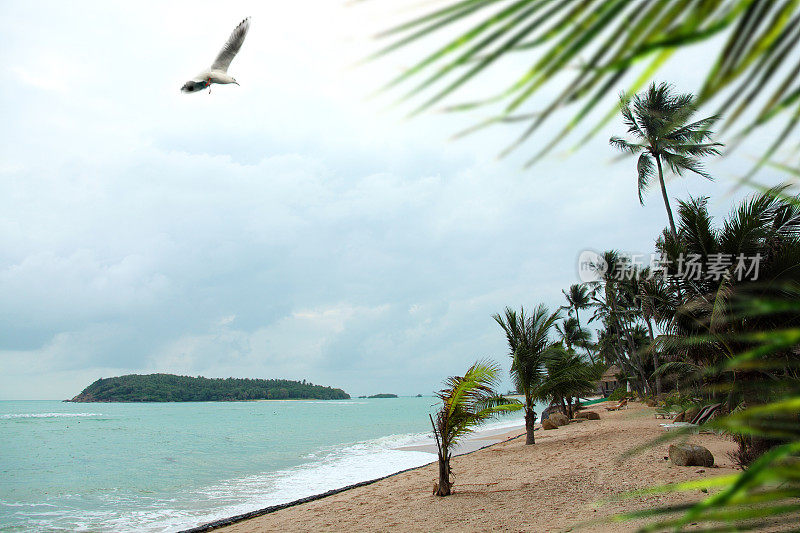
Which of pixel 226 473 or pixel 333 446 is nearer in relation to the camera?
pixel 226 473

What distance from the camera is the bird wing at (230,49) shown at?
364cm

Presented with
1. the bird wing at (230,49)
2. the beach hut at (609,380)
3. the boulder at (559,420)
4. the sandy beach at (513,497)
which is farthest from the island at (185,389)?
the bird wing at (230,49)

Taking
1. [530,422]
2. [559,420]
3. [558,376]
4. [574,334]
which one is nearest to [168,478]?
[530,422]

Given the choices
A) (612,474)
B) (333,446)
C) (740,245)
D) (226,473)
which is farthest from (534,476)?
(333,446)

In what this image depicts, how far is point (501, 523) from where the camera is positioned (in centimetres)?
590

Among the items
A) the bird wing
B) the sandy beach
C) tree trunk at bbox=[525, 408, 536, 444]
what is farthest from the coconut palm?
the bird wing

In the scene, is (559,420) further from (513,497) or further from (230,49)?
(230,49)

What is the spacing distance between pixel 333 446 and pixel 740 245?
23.7 metres

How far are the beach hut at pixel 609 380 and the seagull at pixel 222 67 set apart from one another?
158 ft

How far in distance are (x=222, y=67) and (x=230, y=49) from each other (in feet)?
0.53

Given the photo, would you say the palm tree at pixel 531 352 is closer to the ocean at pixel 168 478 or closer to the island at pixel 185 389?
the ocean at pixel 168 478

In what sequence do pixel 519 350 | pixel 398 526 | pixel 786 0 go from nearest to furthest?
pixel 786 0
pixel 398 526
pixel 519 350

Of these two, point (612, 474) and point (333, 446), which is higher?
point (612, 474)

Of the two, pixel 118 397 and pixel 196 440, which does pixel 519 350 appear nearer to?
pixel 196 440
